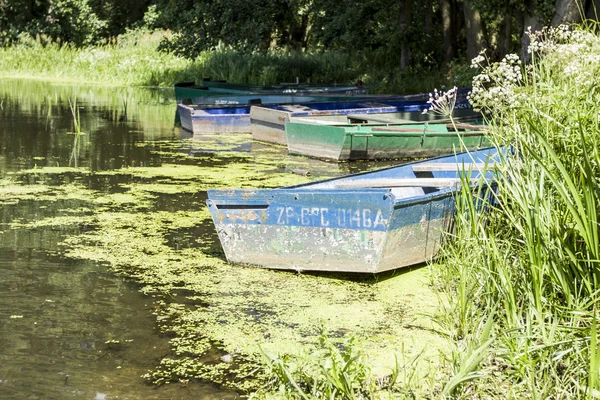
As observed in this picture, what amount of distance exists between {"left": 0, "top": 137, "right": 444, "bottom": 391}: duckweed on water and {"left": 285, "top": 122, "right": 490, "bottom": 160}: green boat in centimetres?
343

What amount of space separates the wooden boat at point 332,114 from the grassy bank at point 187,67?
17.1ft

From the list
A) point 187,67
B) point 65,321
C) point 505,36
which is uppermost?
point 505,36

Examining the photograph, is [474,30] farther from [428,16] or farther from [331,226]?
[331,226]

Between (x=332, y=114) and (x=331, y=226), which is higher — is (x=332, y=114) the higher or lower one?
the higher one

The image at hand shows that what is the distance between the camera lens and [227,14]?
938 inches

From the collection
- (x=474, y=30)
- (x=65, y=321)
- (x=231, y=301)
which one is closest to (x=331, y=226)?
(x=231, y=301)

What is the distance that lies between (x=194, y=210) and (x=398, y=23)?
14.0 metres

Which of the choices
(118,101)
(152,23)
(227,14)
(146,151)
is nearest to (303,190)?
(146,151)

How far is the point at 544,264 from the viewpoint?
4.30 metres

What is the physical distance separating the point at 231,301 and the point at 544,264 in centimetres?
196

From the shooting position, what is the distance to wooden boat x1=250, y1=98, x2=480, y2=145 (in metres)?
13.1

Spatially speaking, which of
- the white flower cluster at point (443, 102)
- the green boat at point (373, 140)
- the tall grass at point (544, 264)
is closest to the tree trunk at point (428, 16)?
the green boat at point (373, 140)

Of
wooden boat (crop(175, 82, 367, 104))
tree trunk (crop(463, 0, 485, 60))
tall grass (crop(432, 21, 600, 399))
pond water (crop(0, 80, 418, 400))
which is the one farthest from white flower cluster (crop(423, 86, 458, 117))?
tree trunk (crop(463, 0, 485, 60))

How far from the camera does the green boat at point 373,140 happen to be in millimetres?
11336
